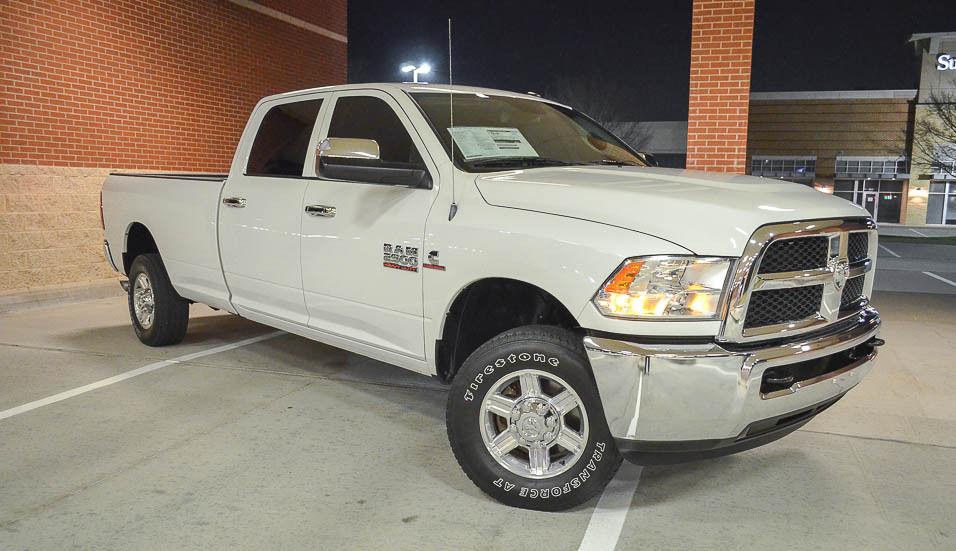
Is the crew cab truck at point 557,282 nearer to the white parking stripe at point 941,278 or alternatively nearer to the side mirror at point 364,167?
the side mirror at point 364,167

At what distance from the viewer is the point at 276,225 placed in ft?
15.8

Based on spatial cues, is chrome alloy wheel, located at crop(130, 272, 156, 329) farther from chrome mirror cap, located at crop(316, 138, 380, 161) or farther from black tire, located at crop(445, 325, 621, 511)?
black tire, located at crop(445, 325, 621, 511)

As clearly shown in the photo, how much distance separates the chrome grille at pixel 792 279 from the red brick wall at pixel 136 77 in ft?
29.4

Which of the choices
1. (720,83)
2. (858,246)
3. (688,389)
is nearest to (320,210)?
(688,389)

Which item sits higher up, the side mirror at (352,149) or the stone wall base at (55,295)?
the side mirror at (352,149)

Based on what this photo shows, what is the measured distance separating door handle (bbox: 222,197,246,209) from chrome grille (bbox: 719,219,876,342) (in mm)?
3407

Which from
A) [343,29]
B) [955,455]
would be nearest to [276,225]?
[955,455]

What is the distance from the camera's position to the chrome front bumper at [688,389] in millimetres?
2934

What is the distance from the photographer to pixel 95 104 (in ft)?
32.5

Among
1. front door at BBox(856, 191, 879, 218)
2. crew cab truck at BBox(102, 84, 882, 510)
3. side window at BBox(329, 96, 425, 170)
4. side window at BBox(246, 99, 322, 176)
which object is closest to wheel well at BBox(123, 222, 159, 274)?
side window at BBox(246, 99, 322, 176)

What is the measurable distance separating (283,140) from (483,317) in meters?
2.08

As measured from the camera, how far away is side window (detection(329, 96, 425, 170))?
4.30 metres

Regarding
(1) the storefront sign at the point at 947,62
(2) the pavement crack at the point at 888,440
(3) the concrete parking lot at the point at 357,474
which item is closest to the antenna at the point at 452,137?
(3) the concrete parking lot at the point at 357,474

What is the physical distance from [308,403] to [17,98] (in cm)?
651
